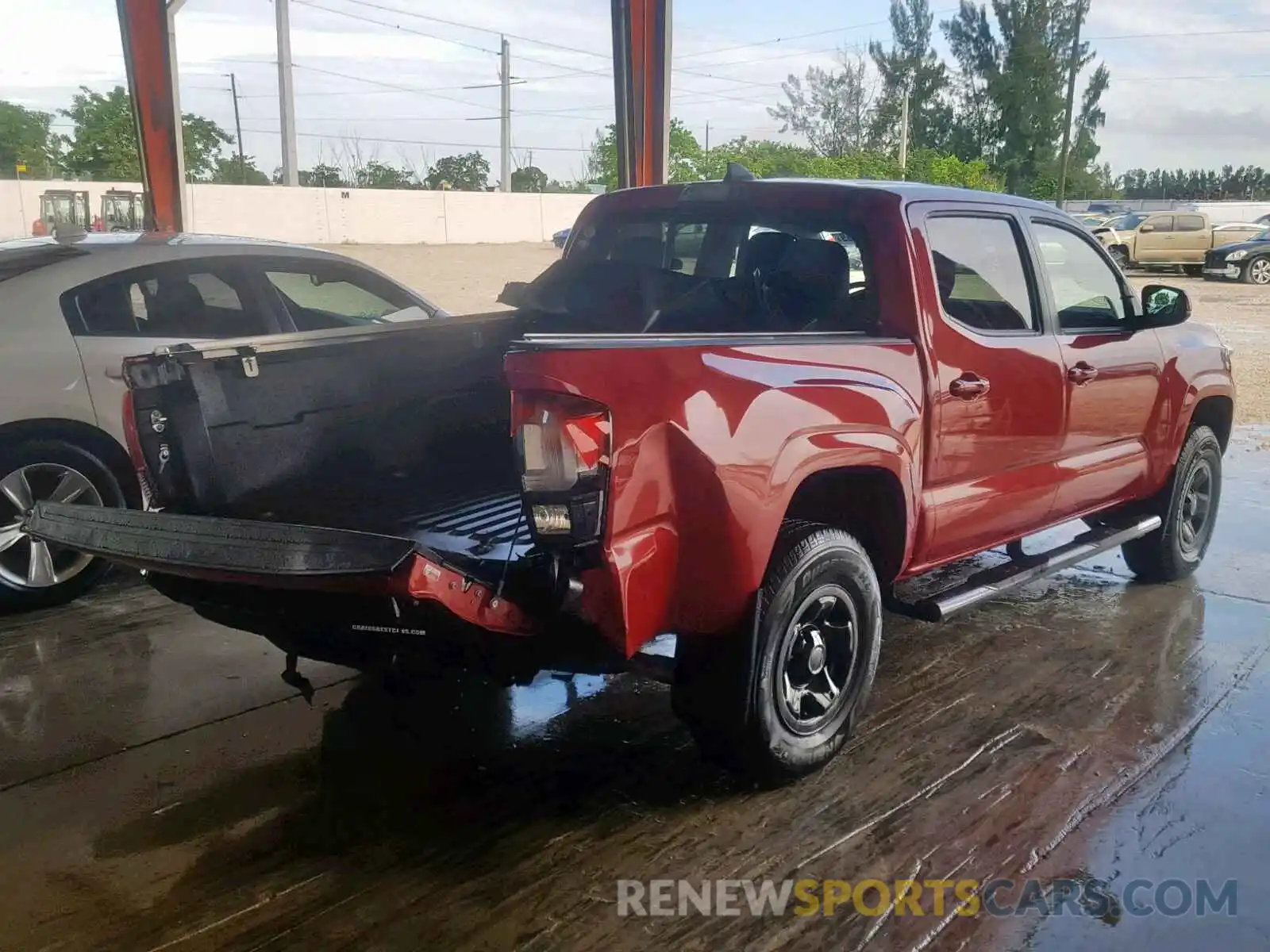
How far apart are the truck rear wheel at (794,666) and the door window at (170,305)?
3.63 m

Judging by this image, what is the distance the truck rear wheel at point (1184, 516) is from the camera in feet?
18.4

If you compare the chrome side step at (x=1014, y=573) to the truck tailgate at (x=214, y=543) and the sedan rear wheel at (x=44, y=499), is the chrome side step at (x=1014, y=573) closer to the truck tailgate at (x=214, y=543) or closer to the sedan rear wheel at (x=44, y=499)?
the truck tailgate at (x=214, y=543)

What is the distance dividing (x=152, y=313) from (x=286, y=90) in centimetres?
2549

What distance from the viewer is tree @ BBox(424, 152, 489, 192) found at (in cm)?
4359

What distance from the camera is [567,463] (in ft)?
9.31

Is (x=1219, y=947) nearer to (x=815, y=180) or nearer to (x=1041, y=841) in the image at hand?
(x=1041, y=841)

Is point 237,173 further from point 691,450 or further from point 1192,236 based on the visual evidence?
point 691,450

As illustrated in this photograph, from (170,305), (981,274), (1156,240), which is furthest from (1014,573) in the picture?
(1156,240)

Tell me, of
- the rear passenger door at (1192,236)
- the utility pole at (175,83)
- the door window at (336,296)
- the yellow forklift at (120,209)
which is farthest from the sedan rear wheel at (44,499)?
the rear passenger door at (1192,236)

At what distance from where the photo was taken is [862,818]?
3.43 meters

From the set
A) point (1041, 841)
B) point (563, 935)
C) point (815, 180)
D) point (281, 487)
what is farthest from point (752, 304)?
point (563, 935)

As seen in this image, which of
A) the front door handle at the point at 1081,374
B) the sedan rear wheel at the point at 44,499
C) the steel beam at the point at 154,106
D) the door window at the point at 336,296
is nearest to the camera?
the front door handle at the point at 1081,374

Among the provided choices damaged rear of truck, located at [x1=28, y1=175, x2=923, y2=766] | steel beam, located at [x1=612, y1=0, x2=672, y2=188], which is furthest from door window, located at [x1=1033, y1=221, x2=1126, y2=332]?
steel beam, located at [x1=612, y1=0, x2=672, y2=188]

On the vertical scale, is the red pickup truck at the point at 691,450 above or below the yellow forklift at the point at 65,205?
below
